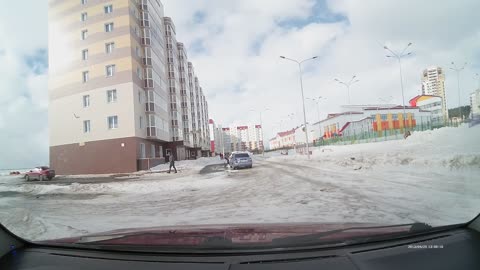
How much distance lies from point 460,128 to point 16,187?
304 inches

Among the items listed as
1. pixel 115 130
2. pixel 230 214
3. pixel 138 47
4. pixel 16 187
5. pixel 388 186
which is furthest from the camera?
pixel 138 47

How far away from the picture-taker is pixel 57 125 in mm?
4402

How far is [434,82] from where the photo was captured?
4637mm

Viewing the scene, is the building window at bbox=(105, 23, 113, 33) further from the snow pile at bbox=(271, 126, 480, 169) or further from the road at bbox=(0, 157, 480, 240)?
the snow pile at bbox=(271, 126, 480, 169)

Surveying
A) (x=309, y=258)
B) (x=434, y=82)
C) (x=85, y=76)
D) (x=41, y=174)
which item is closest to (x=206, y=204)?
(x=41, y=174)

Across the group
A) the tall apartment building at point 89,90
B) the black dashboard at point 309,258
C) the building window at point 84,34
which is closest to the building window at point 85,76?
the tall apartment building at point 89,90

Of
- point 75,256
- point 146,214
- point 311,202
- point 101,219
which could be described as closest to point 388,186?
point 311,202

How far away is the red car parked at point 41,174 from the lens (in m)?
4.24

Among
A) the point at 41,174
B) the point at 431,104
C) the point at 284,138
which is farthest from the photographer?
the point at 284,138

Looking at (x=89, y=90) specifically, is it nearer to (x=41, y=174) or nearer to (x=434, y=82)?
(x=41, y=174)

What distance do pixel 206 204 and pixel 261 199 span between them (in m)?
1.07

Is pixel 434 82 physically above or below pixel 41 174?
above

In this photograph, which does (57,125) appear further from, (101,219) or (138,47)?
(138,47)

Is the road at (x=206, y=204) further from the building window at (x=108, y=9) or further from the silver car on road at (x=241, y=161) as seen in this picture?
the silver car on road at (x=241, y=161)
